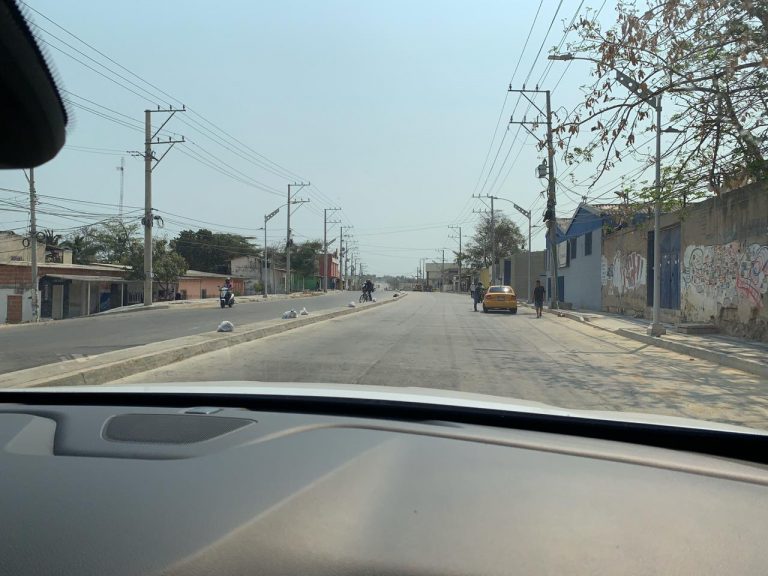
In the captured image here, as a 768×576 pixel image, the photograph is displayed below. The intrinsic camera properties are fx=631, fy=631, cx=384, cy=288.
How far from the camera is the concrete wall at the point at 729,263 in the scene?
14586 millimetres

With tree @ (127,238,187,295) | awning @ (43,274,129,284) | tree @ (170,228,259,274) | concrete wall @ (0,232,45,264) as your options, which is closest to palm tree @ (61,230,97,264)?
tree @ (170,228,259,274)

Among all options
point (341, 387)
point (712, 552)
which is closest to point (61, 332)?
point (341, 387)

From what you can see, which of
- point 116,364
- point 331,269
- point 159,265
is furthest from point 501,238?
point 116,364

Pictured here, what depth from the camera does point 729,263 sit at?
16.2 m

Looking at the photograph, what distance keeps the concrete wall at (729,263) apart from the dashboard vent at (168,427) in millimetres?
13874

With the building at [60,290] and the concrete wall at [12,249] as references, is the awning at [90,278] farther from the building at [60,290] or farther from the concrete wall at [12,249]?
the concrete wall at [12,249]

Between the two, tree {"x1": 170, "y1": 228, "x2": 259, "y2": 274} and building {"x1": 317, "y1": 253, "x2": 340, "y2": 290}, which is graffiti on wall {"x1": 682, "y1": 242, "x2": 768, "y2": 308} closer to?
tree {"x1": 170, "y1": 228, "x2": 259, "y2": 274}

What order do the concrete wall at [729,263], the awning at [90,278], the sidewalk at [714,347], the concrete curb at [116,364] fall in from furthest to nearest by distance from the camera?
the awning at [90,278] < the concrete wall at [729,263] < the sidewalk at [714,347] < the concrete curb at [116,364]

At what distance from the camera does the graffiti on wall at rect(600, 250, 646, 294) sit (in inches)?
981

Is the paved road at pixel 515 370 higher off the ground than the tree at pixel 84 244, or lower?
lower

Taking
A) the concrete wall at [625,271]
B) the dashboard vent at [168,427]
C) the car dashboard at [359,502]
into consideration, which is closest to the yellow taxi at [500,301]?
the concrete wall at [625,271]

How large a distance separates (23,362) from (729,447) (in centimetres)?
1134

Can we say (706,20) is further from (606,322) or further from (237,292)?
(237,292)

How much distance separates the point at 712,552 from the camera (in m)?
1.79
